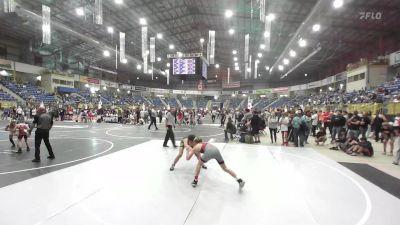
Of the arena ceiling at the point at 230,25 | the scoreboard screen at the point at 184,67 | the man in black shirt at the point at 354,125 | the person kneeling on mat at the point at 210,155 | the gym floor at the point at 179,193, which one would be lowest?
the gym floor at the point at 179,193

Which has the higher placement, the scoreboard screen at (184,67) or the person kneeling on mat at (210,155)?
the scoreboard screen at (184,67)

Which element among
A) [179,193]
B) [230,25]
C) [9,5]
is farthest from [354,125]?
[230,25]

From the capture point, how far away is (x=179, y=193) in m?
4.95

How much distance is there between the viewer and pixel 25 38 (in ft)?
103

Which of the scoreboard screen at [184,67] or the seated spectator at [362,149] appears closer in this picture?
the seated spectator at [362,149]

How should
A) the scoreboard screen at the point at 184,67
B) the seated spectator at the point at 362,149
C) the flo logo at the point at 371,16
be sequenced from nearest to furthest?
the seated spectator at the point at 362,149 → the scoreboard screen at the point at 184,67 → the flo logo at the point at 371,16

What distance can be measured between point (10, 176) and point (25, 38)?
32.8 metres

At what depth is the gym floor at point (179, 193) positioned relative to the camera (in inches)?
155

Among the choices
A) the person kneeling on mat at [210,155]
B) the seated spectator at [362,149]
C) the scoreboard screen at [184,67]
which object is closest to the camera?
the person kneeling on mat at [210,155]

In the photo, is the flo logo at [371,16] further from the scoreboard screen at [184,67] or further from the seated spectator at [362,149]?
the scoreboard screen at [184,67]

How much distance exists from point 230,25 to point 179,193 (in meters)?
23.6

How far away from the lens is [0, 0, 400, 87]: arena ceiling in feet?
58.3

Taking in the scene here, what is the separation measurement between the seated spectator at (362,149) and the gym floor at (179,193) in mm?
1946

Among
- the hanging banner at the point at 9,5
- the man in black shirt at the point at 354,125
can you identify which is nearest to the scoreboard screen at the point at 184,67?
the man in black shirt at the point at 354,125
